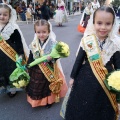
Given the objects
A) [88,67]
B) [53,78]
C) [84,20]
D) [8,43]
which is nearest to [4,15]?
[8,43]

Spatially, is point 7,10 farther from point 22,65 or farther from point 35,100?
point 35,100

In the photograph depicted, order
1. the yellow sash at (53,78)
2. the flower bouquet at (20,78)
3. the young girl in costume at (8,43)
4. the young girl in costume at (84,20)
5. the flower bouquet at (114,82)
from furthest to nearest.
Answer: the young girl in costume at (84,20) < the young girl in costume at (8,43) < the yellow sash at (53,78) < the flower bouquet at (20,78) < the flower bouquet at (114,82)

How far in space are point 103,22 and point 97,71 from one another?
17.0 inches

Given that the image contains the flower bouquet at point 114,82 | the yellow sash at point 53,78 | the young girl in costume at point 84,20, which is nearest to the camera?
the flower bouquet at point 114,82

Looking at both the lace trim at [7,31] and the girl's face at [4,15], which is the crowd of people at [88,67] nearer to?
the girl's face at [4,15]

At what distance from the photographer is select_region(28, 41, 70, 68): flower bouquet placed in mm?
2278

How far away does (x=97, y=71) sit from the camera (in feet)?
6.14

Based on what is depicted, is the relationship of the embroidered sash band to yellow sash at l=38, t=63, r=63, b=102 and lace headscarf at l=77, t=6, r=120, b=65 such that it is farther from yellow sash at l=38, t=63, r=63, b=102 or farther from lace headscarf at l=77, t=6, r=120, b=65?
lace headscarf at l=77, t=6, r=120, b=65

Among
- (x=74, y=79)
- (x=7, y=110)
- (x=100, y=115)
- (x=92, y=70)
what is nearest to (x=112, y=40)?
(x=92, y=70)

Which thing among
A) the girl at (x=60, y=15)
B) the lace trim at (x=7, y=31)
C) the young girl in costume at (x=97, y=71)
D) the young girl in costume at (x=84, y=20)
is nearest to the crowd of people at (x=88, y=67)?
the young girl in costume at (x=97, y=71)

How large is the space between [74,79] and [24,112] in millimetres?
1026

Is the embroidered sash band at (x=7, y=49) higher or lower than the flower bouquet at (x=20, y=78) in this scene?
higher

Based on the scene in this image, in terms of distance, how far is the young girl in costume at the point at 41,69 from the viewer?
2533 mm

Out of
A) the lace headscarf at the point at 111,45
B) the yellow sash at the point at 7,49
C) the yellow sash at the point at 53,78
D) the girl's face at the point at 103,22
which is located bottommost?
the yellow sash at the point at 53,78
